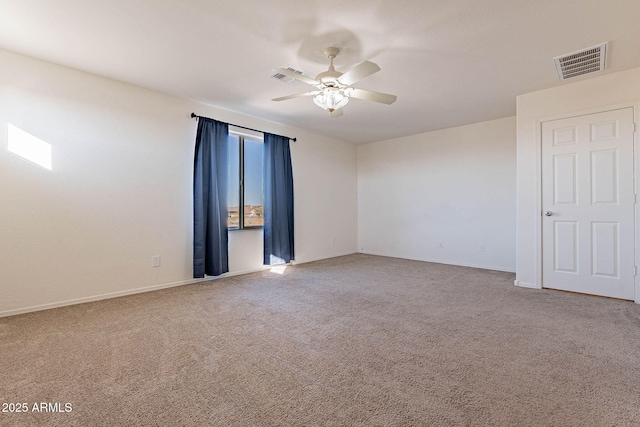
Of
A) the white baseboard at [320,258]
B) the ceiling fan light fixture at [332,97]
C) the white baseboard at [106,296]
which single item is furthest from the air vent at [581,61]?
the white baseboard at [106,296]

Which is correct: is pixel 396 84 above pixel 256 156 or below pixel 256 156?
above

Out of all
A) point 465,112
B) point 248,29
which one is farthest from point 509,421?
point 465,112

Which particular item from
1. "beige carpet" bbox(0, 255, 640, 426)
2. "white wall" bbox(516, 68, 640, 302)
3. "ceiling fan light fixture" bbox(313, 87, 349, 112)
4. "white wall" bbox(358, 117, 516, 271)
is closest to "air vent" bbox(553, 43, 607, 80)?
"white wall" bbox(516, 68, 640, 302)

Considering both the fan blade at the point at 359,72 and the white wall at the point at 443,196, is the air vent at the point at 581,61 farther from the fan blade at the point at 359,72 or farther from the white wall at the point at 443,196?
the fan blade at the point at 359,72

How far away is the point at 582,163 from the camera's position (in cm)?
344

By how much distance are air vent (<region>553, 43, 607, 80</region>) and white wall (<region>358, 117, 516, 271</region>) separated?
5.22 ft

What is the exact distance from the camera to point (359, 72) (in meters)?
2.27

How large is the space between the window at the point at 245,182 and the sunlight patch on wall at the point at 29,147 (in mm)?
2109

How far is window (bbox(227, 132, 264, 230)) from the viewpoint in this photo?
458 cm

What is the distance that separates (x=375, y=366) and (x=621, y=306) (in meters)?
3.00

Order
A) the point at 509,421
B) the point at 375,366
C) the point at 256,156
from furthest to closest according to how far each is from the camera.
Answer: the point at 256,156 < the point at 375,366 < the point at 509,421

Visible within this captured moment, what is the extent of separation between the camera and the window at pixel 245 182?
458 centimetres

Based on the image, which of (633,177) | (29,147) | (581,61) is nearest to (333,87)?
(581,61)

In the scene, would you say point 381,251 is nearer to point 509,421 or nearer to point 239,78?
point 239,78
